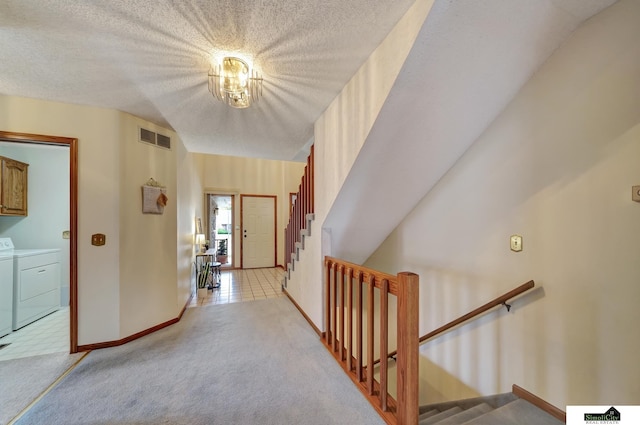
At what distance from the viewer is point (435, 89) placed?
143 centimetres

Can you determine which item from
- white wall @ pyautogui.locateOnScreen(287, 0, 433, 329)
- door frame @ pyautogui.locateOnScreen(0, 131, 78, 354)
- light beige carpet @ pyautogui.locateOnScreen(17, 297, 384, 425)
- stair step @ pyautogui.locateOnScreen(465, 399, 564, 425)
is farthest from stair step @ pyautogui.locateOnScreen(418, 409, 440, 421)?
door frame @ pyautogui.locateOnScreen(0, 131, 78, 354)

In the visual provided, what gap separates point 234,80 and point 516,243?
2375 millimetres

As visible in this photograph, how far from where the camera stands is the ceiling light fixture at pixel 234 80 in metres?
1.60

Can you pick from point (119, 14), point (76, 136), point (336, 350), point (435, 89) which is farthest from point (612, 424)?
point (76, 136)

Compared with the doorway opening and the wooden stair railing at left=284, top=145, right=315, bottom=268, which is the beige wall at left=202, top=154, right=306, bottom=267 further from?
the wooden stair railing at left=284, top=145, right=315, bottom=268

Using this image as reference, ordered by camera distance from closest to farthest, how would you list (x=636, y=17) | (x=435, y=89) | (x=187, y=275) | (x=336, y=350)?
(x=636, y=17) < (x=435, y=89) < (x=336, y=350) < (x=187, y=275)

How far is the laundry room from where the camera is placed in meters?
2.47

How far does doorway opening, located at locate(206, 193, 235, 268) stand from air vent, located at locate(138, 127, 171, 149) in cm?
307

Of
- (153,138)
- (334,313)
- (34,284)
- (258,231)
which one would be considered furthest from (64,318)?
(258,231)

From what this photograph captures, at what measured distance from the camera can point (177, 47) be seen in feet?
4.81

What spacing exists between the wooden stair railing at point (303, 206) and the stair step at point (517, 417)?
7.38ft

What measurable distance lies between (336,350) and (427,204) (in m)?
1.70

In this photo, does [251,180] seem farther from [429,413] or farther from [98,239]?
[429,413]

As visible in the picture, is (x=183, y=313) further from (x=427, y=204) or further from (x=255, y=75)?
(x=427, y=204)
